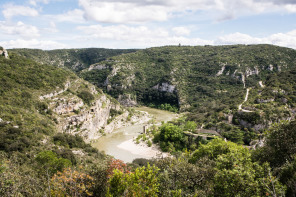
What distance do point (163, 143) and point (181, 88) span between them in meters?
53.9

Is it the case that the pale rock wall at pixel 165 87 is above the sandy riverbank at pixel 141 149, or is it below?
above

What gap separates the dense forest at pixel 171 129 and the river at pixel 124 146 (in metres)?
3.95

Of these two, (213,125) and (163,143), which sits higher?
(213,125)

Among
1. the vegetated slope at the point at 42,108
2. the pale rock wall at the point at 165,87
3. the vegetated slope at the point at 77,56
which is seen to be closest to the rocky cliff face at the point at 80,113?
the vegetated slope at the point at 42,108

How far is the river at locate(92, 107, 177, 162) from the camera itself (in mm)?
45875

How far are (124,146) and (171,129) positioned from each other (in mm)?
12437

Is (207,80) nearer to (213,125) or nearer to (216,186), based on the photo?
(213,125)

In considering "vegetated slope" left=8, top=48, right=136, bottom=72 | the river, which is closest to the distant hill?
the river

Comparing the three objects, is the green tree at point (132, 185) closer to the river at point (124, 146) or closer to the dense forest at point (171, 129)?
the dense forest at point (171, 129)

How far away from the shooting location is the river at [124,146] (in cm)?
4588

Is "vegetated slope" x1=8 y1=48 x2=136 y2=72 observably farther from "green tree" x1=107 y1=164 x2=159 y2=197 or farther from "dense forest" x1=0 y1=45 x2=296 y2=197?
"green tree" x1=107 y1=164 x2=159 y2=197

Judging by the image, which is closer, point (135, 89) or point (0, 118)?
point (0, 118)

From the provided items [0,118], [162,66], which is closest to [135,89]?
[162,66]

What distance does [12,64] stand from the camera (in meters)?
47.5
